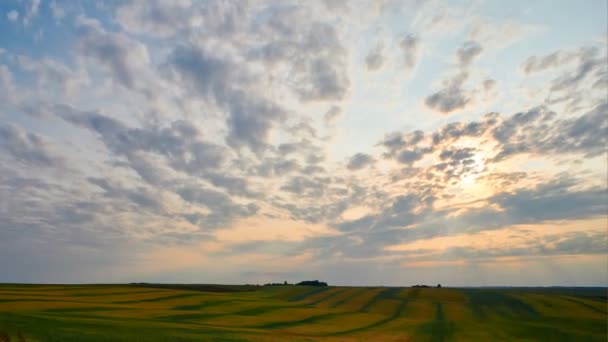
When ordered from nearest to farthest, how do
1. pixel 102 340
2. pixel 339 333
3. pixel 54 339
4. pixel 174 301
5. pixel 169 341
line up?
pixel 54 339 → pixel 102 340 → pixel 169 341 → pixel 339 333 → pixel 174 301

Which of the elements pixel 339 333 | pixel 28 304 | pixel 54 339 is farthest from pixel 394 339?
pixel 28 304

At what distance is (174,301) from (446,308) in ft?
162

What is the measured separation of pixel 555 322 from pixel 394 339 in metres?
29.5

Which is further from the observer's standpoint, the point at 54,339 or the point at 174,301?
the point at 174,301

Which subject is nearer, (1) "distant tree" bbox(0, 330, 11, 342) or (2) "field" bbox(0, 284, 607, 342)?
(1) "distant tree" bbox(0, 330, 11, 342)

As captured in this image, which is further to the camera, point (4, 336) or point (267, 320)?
point (267, 320)

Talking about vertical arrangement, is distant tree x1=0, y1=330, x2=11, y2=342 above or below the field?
above

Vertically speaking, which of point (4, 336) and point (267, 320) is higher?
point (4, 336)

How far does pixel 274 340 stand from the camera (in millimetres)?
32719

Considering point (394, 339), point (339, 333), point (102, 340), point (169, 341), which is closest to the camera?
point (102, 340)

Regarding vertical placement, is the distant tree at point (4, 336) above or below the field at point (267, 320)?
above

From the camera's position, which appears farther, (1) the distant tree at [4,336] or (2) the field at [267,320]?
(2) the field at [267,320]

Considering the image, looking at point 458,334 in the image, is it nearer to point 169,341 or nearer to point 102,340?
point 169,341

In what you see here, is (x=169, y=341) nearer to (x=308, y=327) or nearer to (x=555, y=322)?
(x=308, y=327)
